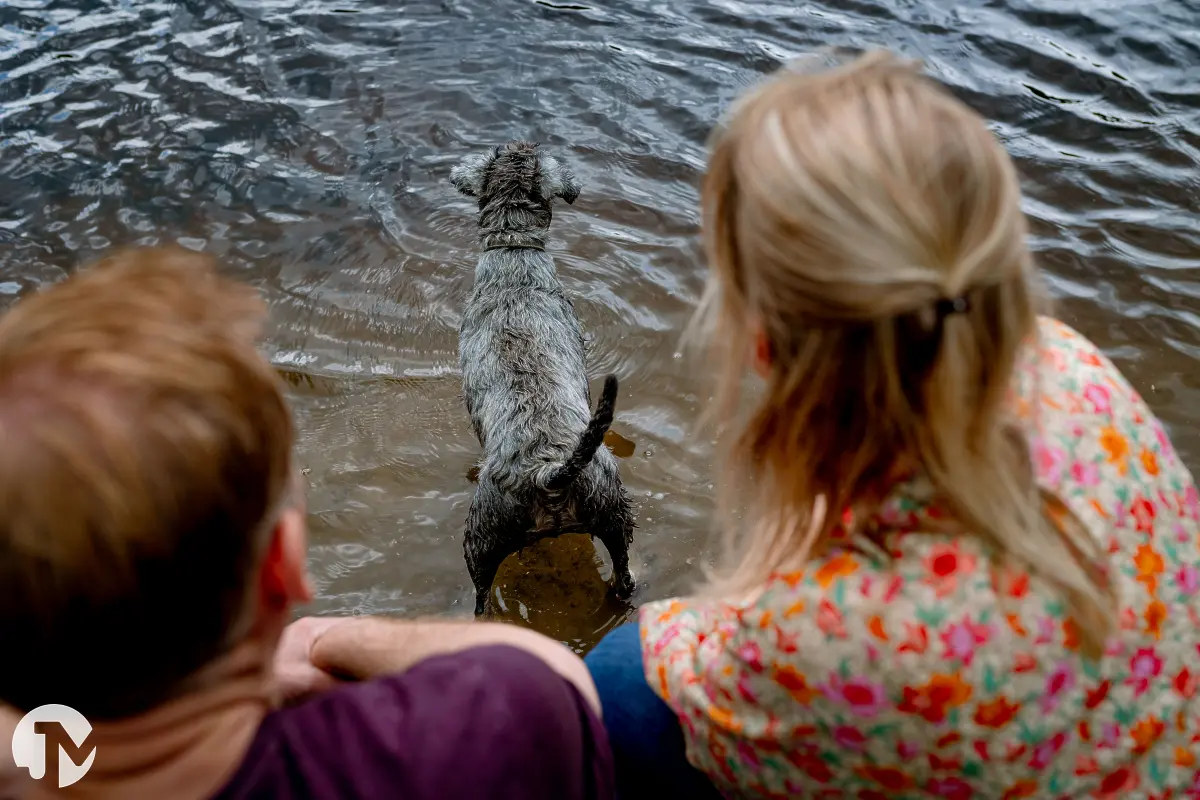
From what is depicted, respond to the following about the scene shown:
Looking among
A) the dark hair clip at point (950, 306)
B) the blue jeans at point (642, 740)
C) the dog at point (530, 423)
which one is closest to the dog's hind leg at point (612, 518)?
the dog at point (530, 423)

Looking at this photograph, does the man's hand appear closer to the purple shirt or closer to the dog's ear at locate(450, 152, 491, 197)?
the purple shirt

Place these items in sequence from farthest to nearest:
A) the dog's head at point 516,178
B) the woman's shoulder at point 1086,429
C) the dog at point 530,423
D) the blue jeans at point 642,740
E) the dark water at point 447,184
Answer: the dog's head at point 516,178 → the dark water at point 447,184 → the dog at point 530,423 → the blue jeans at point 642,740 → the woman's shoulder at point 1086,429

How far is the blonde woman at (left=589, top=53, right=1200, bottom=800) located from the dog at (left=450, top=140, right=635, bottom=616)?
113 cm

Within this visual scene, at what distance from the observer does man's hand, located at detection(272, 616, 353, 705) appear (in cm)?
196

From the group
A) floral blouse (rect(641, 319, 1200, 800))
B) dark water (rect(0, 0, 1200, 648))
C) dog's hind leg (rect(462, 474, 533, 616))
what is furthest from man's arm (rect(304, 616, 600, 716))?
dark water (rect(0, 0, 1200, 648))

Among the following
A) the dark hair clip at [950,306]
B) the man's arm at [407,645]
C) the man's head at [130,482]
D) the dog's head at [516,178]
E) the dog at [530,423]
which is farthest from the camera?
the dog's head at [516,178]

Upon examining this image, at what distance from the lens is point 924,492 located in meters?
1.58

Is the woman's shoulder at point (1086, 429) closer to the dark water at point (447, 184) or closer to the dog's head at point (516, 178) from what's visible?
the dark water at point (447, 184)

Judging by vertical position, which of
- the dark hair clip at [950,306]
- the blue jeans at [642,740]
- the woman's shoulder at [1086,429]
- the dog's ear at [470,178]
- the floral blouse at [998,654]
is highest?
the dark hair clip at [950,306]

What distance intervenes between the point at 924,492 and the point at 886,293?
0.35 meters

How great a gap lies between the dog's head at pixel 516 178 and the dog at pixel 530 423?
0.32 metres

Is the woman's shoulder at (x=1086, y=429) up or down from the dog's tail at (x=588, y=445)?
up

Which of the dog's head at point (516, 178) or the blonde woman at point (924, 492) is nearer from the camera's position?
the blonde woman at point (924, 492)

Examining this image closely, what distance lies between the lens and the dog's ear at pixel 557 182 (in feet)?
16.8
